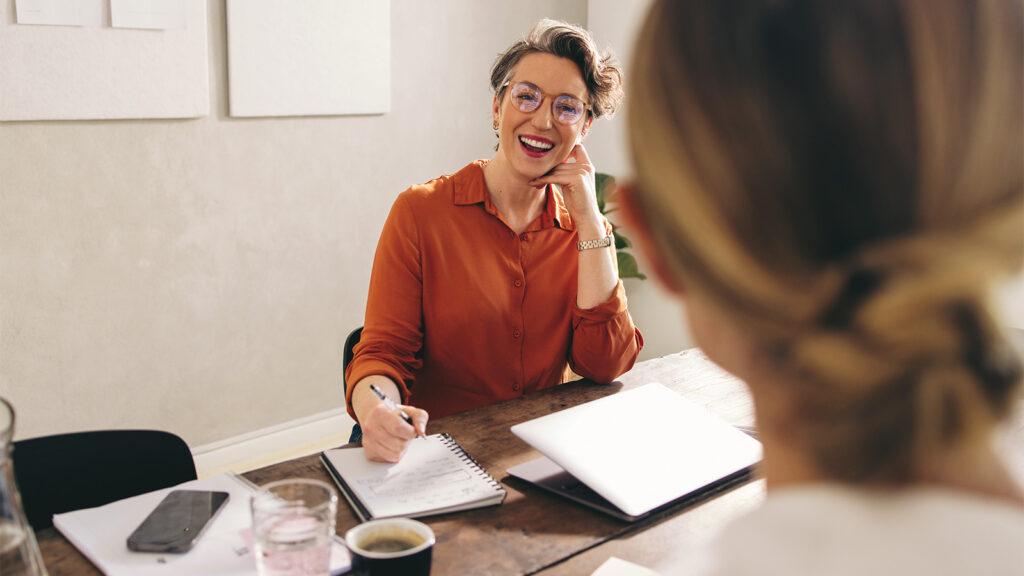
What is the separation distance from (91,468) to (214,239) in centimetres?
160

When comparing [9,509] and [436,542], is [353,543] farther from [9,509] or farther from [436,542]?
[9,509]

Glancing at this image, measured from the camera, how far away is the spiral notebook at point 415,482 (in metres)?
1.19

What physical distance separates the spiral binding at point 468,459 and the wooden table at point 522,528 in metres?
0.02

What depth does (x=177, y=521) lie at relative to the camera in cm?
111

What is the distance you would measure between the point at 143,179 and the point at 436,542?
2016 mm

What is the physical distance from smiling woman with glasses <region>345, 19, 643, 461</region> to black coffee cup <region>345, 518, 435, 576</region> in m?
0.76

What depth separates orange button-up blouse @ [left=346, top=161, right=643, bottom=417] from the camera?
1801 mm

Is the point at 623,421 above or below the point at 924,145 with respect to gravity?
below

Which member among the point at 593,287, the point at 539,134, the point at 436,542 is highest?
the point at 539,134

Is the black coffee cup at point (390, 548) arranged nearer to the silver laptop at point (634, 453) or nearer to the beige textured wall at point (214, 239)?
the silver laptop at point (634, 453)

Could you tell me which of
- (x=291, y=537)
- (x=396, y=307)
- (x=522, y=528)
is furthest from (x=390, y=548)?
(x=396, y=307)

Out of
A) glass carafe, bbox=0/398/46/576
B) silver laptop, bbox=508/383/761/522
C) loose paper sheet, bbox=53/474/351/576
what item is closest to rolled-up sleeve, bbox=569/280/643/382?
silver laptop, bbox=508/383/761/522

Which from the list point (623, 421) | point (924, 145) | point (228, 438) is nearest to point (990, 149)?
point (924, 145)

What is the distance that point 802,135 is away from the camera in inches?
19.5
